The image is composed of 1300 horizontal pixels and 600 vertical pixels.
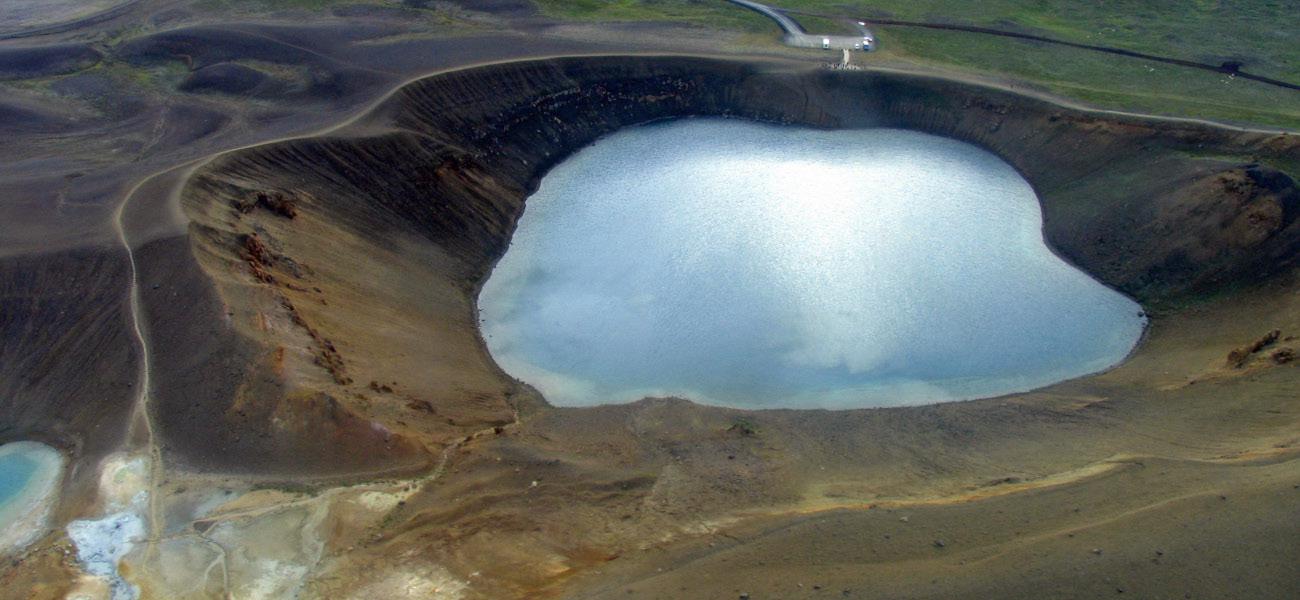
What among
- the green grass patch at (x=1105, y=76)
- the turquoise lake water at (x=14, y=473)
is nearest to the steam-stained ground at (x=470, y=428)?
the turquoise lake water at (x=14, y=473)

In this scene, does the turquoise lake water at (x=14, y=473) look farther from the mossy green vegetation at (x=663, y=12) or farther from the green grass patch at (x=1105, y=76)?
the green grass patch at (x=1105, y=76)

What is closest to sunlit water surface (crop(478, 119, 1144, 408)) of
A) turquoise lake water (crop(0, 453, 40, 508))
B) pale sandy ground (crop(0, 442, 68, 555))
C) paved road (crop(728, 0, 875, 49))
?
paved road (crop(728, 0, 875, 49))

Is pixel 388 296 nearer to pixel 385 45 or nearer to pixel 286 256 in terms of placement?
pixel 286 256

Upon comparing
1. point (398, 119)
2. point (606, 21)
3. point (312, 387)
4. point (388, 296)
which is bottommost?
point (312, 387)

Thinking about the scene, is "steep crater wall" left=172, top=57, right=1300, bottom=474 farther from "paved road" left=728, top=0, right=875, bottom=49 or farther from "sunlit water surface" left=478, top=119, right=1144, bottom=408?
"paved road" left=728, top=0, right=875, bottom=49

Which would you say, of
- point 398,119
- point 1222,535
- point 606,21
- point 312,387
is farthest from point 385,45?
point 1222,535

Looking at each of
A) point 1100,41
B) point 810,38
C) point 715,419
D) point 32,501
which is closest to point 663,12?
point 810,38
